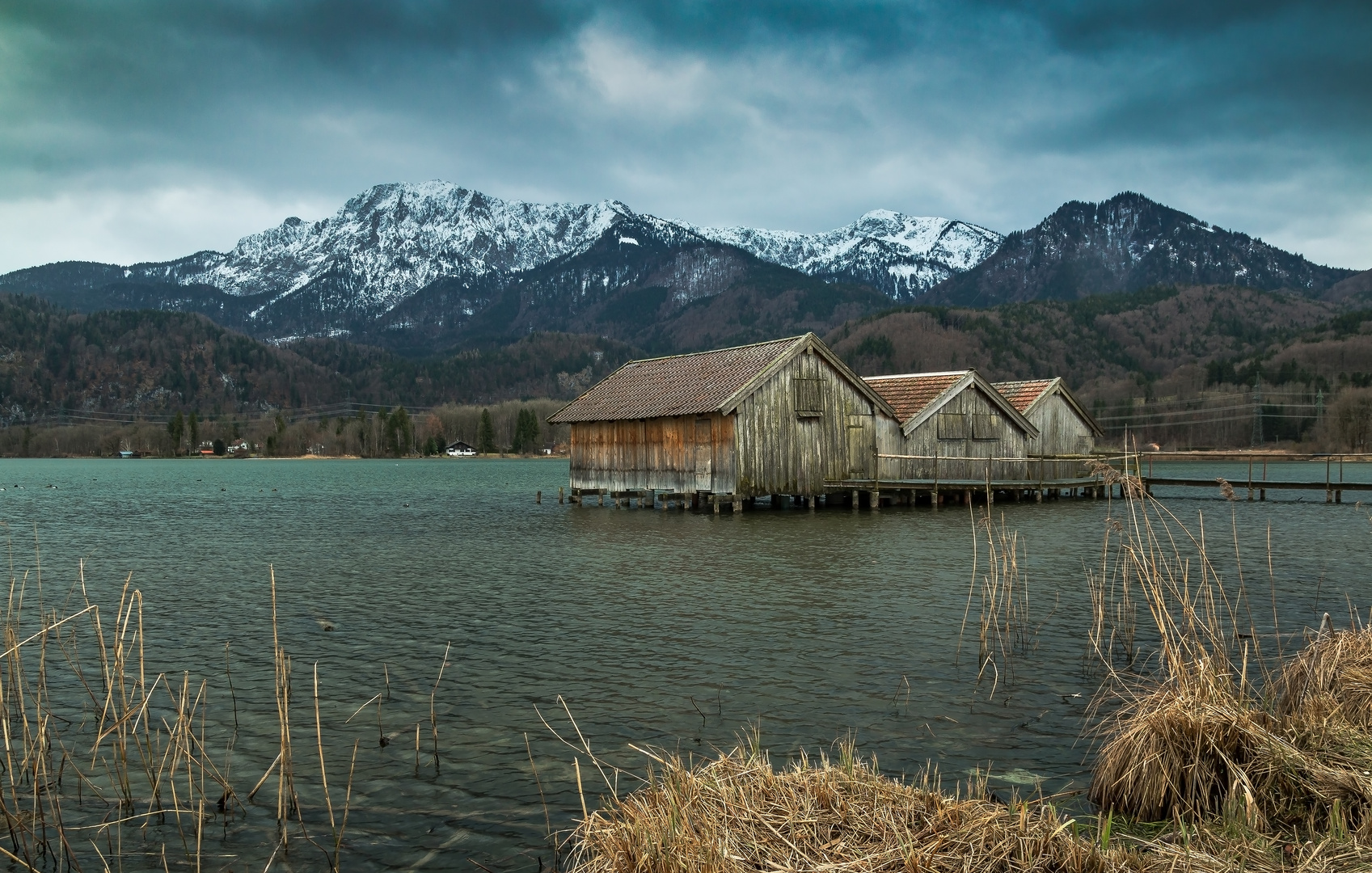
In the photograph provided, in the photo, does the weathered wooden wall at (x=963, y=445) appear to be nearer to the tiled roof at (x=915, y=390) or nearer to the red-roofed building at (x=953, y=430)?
the red-roofed building at (x=953, y=430)

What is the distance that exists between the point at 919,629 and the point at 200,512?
41.5 m

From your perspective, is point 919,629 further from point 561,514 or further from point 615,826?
point 561,514

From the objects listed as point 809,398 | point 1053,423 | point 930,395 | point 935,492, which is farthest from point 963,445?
point 809,398

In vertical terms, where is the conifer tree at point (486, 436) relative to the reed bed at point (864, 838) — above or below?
above

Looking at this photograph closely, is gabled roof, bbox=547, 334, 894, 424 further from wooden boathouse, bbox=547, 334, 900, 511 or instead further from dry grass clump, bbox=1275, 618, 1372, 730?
dry grass clump, bbox=1275, 618, 1372, 730

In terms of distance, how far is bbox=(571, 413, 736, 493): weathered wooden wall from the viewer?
127 feet

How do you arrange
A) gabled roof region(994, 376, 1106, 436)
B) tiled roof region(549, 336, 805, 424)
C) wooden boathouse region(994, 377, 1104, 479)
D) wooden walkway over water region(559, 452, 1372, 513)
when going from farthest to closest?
gabled roof region(994, 376, 1106, 436) < wooden boathouse region(994, 377, 1104, 479) < wooden walkway over water region(559, 452, 1372, 513) < tiled roof region(549, 336, 805, 424)

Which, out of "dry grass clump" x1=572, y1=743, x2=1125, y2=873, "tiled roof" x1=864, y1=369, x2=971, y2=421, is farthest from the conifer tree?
"dry grass clump" x1=572, y1=743, x2=1125, y2=873

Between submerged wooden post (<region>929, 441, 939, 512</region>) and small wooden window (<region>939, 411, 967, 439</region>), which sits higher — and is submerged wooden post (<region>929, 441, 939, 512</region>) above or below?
below

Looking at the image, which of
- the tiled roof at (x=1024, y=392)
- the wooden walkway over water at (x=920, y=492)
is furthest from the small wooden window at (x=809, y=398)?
the tiled roof at (x=1024, y=392)

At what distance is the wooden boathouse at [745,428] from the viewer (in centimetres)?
3853

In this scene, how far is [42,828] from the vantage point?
7.89 meters

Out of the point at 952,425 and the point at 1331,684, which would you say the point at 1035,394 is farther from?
the point at 1331,684

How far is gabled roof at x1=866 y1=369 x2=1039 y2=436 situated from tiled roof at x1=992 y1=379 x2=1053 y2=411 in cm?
215
